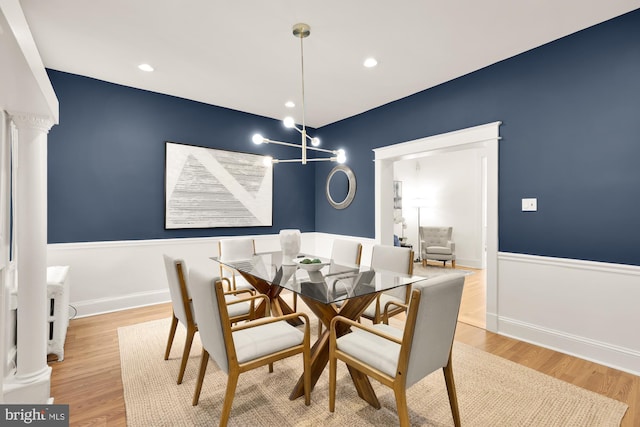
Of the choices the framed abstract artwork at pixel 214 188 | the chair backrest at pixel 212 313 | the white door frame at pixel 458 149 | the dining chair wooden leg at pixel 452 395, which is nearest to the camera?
the chair backrest at pixel 212 313

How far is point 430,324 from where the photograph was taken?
1455 mm

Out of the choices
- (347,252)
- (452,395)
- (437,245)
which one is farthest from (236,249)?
(437,245)

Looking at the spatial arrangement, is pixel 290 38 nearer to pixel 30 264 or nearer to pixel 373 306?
pixel 373 306

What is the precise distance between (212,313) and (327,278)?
2.97 feet

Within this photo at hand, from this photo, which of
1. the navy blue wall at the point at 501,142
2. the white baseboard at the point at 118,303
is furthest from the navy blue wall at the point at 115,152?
the white baseboard at the point at 118,303

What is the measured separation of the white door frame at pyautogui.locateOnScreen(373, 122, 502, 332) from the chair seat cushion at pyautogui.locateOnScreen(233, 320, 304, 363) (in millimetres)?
2275

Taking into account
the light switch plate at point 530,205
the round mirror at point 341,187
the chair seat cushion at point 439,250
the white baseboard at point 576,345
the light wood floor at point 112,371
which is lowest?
the light wood floor at point 112,371

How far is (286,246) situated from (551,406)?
2143 millimetres

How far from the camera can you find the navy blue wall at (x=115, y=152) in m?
3.33

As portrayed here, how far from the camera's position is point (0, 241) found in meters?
1.95

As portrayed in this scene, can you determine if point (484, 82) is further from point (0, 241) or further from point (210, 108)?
point (0, 241)

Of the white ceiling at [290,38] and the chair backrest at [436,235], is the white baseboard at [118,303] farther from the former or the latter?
the chair backrest at [436,235]

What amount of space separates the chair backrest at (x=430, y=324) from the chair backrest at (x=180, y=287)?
57.7 inches

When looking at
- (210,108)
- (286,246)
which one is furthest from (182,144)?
(286,246)
